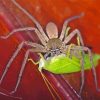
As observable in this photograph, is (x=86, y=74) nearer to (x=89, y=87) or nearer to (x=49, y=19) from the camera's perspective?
(x=89, y=87)

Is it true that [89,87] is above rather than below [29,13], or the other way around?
below

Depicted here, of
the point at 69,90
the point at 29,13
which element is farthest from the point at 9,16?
the point at 69,90

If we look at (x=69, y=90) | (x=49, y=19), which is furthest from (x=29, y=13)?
(x=69, y=90)

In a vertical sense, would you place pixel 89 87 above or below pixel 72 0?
below

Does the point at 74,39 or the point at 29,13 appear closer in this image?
the point at 29,13

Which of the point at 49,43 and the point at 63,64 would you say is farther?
the point at 49,43

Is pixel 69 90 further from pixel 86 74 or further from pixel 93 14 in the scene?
pixel 93 14

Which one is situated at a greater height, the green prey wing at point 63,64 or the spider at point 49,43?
the spider at point 49,43

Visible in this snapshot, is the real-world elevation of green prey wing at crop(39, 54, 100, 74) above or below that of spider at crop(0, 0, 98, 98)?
below

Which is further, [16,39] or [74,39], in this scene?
[74,39]
